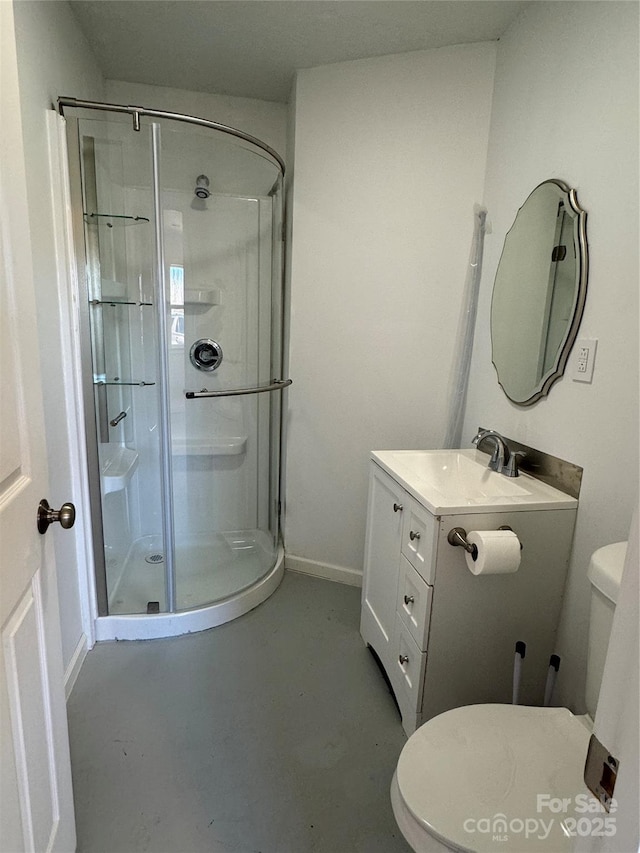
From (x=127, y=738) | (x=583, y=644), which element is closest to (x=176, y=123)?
(x=127, y=738)

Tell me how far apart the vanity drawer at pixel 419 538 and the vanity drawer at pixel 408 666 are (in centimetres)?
25

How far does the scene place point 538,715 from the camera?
3.70 feet

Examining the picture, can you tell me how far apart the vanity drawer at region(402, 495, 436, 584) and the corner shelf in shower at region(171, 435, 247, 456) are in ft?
4.12

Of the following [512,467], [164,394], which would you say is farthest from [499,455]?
[164,394]

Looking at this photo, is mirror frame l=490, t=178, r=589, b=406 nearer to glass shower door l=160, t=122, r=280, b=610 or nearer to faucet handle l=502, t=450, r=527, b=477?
faucet handle l=502, t=450, r=527, b=477

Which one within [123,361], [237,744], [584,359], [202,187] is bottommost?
[237,744]

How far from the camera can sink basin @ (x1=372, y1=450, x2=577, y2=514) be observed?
1.40 meters

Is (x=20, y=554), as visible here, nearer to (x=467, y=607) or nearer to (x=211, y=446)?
(x=467, y=607)

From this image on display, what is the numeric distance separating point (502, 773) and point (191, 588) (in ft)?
5.13

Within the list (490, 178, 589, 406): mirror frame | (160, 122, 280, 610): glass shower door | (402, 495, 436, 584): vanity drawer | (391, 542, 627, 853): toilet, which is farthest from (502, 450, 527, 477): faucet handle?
(160, 122, 280, 610): glass shower door

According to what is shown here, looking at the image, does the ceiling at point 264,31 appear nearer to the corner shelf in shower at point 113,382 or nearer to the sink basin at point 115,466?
the corner shelf in shower at point 113,382

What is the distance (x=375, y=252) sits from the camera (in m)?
2.19

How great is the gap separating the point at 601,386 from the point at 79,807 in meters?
1.91

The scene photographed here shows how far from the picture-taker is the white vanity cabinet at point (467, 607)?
1399mm
